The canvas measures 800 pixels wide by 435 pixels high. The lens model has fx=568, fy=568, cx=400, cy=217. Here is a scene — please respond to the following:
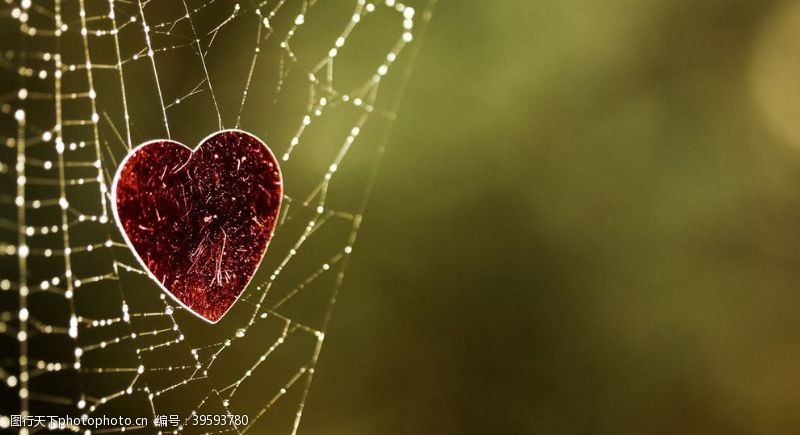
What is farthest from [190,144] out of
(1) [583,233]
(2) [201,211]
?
(1) [583,233]

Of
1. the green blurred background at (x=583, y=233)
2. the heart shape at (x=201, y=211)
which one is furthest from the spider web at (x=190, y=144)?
the heart shape at (x=201, y=211)

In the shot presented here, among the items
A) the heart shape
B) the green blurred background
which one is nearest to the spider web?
the green blurred background

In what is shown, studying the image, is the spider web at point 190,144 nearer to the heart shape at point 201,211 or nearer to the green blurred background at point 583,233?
the green blurred background at point 583,233

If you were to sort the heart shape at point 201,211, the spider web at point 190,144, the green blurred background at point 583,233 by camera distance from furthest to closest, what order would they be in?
the green blurred background at point 583,233 → the spider web at point 190,144 → the heart shape at point 201,211

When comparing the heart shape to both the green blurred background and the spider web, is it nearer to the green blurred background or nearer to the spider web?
the spider web

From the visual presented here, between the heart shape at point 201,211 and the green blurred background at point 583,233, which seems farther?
the green blurred background at point 583,233

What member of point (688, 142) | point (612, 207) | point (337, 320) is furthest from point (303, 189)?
point (688, 142)

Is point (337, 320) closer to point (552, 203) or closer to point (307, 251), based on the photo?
point (307, 251)
